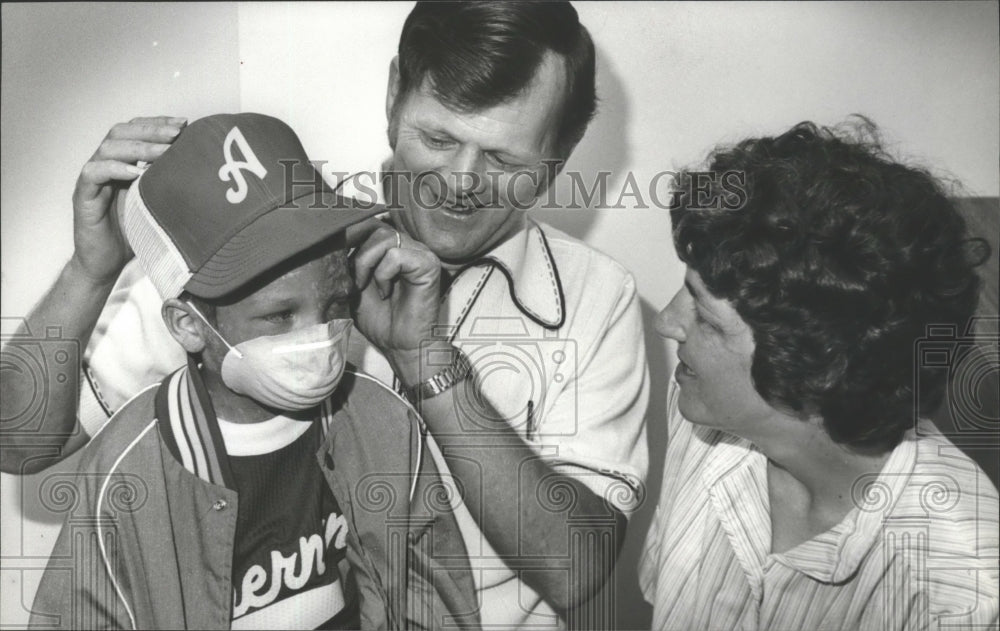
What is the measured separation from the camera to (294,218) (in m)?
1.44

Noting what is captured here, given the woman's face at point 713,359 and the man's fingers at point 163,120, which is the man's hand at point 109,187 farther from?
the woman's face at point 713,359

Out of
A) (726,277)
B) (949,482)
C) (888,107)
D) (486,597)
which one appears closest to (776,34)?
(888,107)

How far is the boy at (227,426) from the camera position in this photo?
1430mm

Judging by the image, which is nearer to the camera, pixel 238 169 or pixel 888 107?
pixel 238 169

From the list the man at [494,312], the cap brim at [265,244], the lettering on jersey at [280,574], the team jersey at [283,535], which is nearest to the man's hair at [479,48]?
the man at [494,312]

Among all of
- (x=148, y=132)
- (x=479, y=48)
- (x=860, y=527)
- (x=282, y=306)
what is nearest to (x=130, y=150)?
(x=148, y=132)

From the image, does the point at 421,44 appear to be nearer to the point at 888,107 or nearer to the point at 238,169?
the point at 238,169

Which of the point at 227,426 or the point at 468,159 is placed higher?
the point at 468,159

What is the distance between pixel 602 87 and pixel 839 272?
701mm

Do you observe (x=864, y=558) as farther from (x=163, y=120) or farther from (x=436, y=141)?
(x=163, y=120)

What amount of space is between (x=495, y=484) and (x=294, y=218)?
0.58 m
